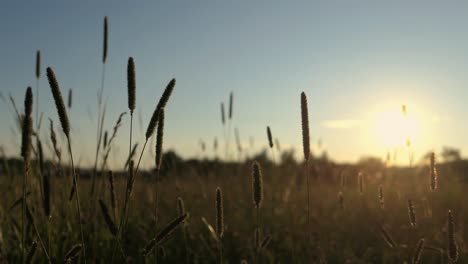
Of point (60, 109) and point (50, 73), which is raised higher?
point (50, 73)

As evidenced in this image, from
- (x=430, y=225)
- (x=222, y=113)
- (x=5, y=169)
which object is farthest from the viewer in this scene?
(x=430, y=225)

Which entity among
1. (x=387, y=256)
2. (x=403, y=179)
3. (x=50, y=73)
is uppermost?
(x=50, y=73)

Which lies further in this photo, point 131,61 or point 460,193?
point 460,193

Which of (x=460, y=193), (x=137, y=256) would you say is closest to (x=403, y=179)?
(x=460, y=193)

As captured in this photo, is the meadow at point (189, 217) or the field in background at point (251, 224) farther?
the field in background at point (251, 224)

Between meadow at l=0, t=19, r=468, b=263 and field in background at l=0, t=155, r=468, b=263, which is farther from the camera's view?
field in background at l=0, t=155, r=468, b=263

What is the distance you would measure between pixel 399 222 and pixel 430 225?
35cm

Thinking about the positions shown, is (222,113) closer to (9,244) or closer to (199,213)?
(199,213)

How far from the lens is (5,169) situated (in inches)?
128

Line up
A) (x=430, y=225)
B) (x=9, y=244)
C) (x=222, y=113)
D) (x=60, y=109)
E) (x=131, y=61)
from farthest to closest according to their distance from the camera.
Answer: (x=430, y=225), (x=222, y=113), (x=9, y=244), (x=131, y=61), (x=60, y=109)

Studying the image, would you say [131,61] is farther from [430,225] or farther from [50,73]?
[430,225]

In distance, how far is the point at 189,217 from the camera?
403 cm

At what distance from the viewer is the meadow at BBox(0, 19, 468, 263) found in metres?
1.58

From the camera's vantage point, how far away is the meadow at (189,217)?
1581 mm
